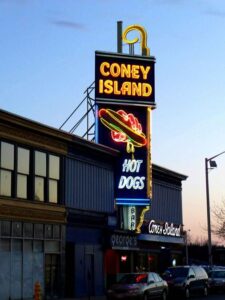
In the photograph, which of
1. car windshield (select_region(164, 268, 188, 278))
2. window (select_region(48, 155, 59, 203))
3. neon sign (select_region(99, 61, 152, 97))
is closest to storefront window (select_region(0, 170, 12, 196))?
window (select_region(48, 155, 59, 203))

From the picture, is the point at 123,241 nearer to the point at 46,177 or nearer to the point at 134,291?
the point at 46,177

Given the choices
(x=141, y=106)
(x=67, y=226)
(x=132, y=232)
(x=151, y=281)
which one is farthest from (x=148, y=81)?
(x=151, y=281)

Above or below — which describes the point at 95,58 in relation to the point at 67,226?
above

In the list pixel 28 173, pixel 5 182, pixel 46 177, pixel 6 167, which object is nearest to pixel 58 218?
pixel 46 177

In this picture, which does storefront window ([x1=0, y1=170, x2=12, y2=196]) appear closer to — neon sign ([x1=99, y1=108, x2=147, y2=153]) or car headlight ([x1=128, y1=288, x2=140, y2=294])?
car headlight ([x1=128, y1=288, x2=140, y2=294])

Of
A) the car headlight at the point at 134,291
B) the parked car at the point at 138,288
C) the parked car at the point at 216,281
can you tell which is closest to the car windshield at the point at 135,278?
the parked car at the point at 138,288

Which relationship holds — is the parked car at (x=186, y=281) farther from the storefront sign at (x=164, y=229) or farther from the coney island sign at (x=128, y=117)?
the storefront sign at (x=164, y=229)

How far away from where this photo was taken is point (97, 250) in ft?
125

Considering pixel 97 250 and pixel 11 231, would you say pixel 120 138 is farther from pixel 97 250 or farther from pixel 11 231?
pixel 11 231

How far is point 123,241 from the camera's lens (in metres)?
40.7

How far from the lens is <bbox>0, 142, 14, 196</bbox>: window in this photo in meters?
29.9

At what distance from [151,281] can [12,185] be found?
322 inches

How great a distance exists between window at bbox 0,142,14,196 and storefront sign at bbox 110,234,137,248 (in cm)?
1041

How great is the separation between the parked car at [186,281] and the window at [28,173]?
26.0ft
